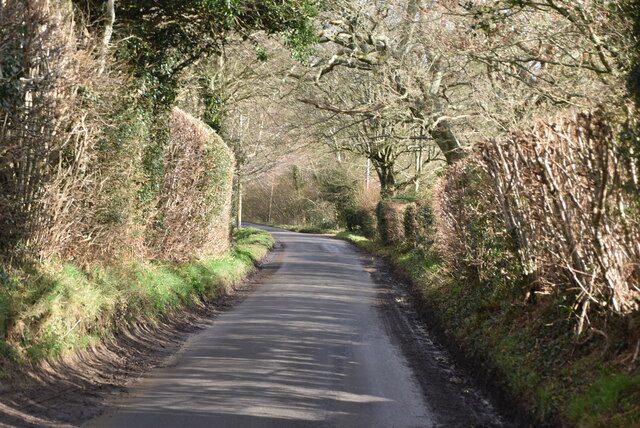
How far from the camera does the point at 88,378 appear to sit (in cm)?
779

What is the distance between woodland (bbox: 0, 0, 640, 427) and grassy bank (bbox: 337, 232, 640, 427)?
0.03 m

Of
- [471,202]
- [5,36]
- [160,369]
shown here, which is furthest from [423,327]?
[5,36]

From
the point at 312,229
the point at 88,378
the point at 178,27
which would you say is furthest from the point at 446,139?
the point at 312,229

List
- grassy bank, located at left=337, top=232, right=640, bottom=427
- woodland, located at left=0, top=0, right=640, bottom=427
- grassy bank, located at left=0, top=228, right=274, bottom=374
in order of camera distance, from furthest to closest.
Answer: grassy bank, located at left=0, top=228, right=274, bottom=374
woodland, located at left=0, top=0, right=640, bottom=427
grassy bank, located at left=337, top=232, right=640, bottom=427

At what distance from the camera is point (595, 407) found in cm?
562

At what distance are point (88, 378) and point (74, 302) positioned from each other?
1.17 metres

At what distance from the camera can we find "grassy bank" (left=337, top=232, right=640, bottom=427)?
5.61 meters

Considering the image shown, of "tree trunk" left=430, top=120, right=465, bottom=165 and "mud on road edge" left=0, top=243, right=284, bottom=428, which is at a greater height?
"tree trunk" left=430, top=120, right=465, bottom=165

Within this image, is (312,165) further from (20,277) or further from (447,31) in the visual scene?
(20,277)

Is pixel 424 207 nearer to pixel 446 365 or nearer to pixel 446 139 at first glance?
pixel 446 139

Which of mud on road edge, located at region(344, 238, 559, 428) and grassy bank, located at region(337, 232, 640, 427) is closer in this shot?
grassy bank, located at region(337, 232, 640, 427)

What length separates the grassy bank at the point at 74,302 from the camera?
7.46 meters

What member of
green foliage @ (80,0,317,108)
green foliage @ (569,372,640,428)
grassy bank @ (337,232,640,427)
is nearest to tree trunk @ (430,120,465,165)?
green foliage @ (80,0,317,108)

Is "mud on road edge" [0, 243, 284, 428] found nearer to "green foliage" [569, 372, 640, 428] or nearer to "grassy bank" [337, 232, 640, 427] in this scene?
"grassy bank" [337, 232, 640, 427]
